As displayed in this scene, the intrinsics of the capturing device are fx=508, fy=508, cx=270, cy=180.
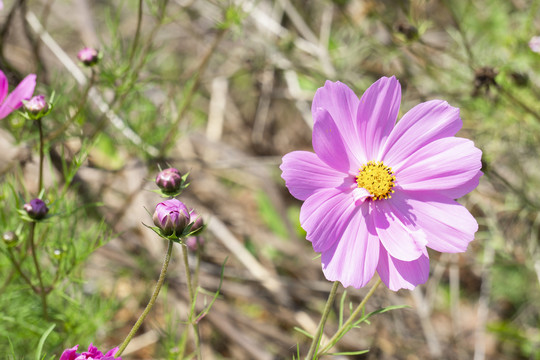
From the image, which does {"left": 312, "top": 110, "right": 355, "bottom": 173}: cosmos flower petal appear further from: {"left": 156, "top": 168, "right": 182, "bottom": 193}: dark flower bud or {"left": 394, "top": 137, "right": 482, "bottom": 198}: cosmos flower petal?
{"left": 156, "top": 168, "right": 182, "bottom": 193}: dark flower bud

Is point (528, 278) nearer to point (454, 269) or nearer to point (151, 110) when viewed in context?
point (454, 269)

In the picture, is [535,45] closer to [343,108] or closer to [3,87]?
[343,108]

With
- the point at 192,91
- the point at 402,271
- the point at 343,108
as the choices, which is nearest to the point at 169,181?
the point at 343,108

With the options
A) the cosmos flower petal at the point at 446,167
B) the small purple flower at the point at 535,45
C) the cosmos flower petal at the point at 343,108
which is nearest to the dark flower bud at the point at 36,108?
the cosmos flower petal at the point at 343,108

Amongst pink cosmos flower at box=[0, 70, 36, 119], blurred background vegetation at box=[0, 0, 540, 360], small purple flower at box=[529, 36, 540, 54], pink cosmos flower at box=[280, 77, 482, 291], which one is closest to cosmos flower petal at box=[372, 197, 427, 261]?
pink cosmos flower at box=[280, 77, 482, 291]

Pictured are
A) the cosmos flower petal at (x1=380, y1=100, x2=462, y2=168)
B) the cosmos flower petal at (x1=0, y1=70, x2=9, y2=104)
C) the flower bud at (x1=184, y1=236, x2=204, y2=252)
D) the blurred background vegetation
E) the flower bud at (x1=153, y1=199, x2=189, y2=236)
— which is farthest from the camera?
the blurred background vegetation
